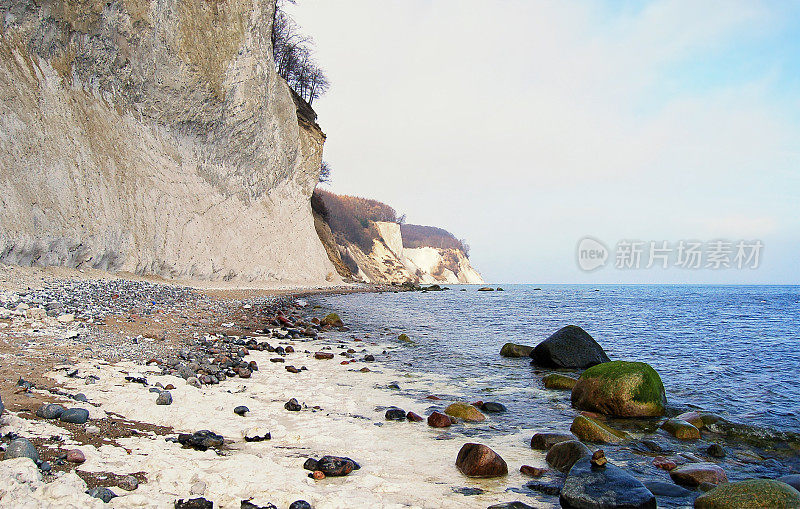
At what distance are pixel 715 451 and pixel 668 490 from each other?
1453 millimetres

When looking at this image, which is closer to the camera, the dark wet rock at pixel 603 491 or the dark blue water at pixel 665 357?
the dark wet rock at pixel 603 491

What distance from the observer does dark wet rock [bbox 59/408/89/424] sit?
11.9 feet

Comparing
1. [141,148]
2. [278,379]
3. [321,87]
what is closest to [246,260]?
[141,148]

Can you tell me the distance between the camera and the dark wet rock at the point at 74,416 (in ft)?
11.9

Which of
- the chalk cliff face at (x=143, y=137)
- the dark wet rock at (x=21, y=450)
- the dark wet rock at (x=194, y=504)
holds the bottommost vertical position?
the dark wet rock at (x=194, y=504)

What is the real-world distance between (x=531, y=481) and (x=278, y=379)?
13.5 feet

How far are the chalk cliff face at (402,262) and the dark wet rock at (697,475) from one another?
6540 cm

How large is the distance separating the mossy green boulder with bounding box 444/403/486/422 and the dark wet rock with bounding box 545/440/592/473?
52.4 inches

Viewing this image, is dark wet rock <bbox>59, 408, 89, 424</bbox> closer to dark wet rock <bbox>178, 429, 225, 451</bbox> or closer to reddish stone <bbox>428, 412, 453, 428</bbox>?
dark wet rock <bbox>178, 429, 225, 451</bbox>

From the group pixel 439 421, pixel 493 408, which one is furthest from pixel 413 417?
pixel 493 408

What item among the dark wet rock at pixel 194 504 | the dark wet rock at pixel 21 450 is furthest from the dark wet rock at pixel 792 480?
the dark wet rock at pixel 21 450

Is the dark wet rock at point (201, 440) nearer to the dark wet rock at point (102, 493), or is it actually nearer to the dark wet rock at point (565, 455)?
the dark wet rock at point (102, 493)

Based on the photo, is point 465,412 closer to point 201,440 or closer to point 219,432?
point 219,432

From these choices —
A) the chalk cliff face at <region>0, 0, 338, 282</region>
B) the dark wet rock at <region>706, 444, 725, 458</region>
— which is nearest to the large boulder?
the dark wet rock at <region>706, 444, 725, 458</region>
